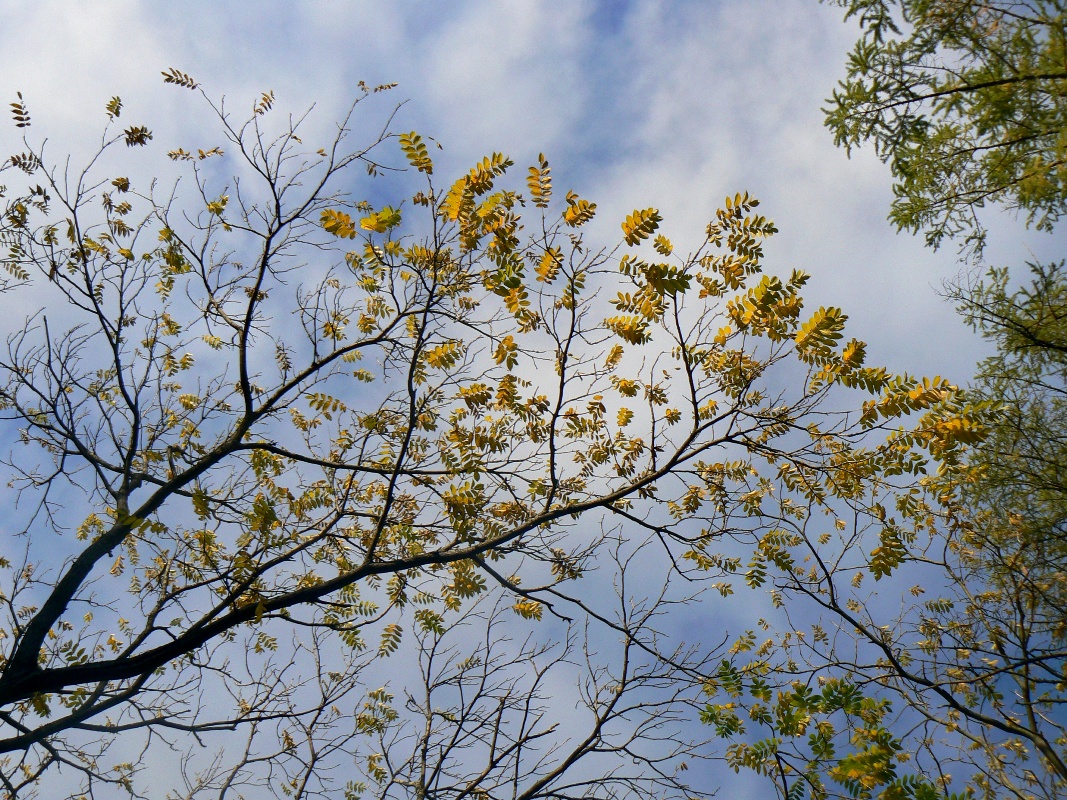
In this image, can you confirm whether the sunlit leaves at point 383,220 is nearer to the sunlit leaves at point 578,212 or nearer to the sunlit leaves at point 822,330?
the sunlit leaves at point 578,212

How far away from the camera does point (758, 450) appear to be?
5871mm

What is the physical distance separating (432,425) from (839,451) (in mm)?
3710

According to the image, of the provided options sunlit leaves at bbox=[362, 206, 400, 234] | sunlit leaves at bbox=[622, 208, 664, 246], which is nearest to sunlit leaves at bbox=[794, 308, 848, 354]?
sunlit leaves at bbox=[622, 208, 664, 246]

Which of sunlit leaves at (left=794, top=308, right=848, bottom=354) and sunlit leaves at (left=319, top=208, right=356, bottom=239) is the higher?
sunlit leaves at (left=319, top=208, right=356, bottom=239)

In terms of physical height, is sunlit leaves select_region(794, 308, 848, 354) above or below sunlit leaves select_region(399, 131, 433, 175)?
below

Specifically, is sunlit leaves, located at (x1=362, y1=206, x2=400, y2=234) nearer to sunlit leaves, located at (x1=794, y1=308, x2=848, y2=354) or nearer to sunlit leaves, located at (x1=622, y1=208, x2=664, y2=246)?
sunlit leaves, located at (x1=622, y1=208, x2=664, y2=246)

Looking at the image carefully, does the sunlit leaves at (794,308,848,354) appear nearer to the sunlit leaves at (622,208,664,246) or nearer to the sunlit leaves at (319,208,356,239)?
the sunlit leaves at (622,208,664,246)

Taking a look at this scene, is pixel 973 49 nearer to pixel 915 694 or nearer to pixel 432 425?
pixel 432 425

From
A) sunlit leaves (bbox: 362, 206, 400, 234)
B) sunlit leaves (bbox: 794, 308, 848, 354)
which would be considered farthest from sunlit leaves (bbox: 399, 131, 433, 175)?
sunlit leaves (bbox: 794, 308, 848, 354)

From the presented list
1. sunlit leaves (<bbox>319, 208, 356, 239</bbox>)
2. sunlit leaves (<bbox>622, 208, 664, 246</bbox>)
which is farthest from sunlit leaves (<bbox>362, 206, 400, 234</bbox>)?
sunlit leaves (<bbox>622, 208, 664, 246</bbox>)

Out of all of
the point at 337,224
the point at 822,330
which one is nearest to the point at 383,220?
the point at 337,224

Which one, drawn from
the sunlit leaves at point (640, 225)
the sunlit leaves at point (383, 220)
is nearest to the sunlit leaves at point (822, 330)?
the sunlit leaves at point (640, 225)

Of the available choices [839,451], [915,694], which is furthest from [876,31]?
[915,694]

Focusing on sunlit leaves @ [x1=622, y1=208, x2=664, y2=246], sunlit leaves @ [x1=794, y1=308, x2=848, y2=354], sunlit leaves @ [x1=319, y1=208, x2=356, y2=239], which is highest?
sunlit leaves @ [x1=319, y1=208, x2=356, y2=239]
